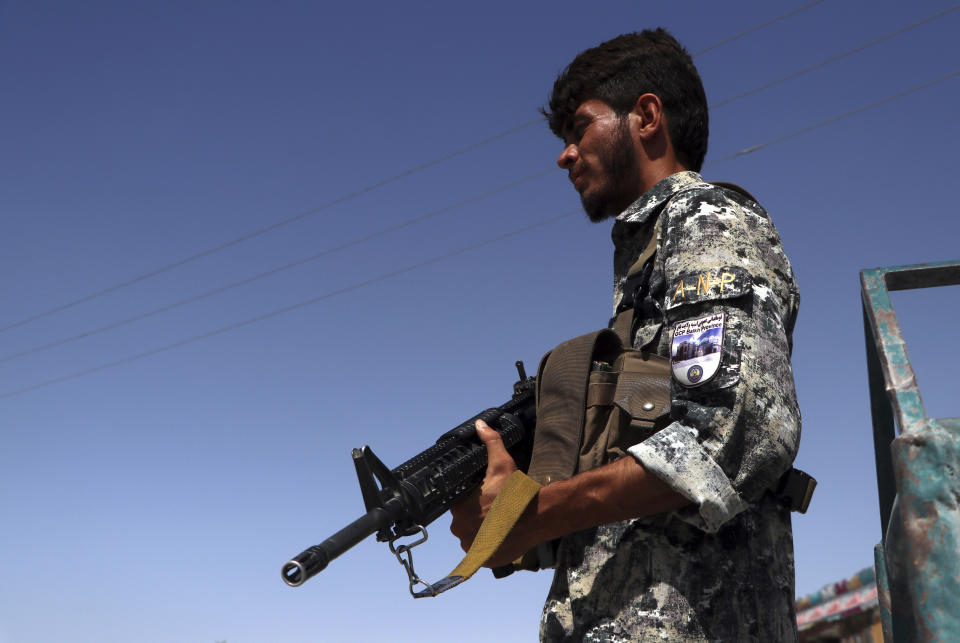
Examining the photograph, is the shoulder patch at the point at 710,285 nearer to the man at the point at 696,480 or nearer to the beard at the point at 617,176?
the man at the point at 696,480

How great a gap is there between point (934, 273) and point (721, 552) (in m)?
Answer: 0.88

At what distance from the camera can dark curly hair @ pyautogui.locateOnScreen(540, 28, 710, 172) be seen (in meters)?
3.12

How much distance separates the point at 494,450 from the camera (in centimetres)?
269

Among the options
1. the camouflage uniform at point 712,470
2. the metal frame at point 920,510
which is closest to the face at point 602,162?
the camouflage uniform at point 712,470

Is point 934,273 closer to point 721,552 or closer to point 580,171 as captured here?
point 721,552

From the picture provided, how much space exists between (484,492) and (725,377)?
0.83m

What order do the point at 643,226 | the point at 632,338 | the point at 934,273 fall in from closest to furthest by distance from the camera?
the point at 934,273 → the point at 632,338 → the point at 643,226

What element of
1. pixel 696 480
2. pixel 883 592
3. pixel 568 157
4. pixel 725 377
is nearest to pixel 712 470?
pixel 696 480

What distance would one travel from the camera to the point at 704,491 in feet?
6.76

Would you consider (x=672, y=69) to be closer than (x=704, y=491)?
No

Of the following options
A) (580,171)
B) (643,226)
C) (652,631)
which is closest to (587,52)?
(580,171)

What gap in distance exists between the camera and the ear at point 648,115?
9.98 ft

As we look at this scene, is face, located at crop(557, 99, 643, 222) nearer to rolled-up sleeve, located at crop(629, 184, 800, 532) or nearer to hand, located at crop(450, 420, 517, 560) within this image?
rolled-up sleeve, located at crop(629, 184, 800, 532)

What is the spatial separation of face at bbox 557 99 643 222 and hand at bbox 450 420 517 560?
0.87 m
